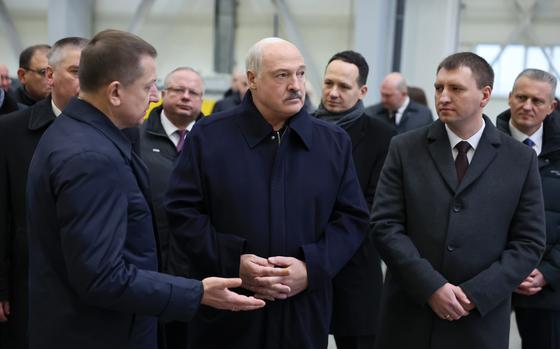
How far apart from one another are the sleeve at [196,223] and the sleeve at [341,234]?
26 cm

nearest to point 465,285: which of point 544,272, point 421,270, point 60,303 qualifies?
point 421,270

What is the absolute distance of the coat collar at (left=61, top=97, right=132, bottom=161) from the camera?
69.0 inches

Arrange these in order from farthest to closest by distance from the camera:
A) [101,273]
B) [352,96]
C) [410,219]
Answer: [352,96]
[410,219]
[101,273]

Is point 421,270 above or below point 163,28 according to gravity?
below

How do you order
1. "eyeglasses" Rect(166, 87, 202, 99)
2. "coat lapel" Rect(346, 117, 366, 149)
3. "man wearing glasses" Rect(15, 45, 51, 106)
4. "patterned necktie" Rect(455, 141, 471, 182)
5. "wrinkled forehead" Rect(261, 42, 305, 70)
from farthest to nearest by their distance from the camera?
"man wearing glasses" Rect(15, 45, 51, 106) → "eyeglasses" Rect(166, 87, 202, 99) → "coat lapel" Rect(346, 117, 366, 149) → "patterned necktie" Rect(455, 141, 471, 182) → "wrinkled forehead" Rect(261, 42, 305, 70)

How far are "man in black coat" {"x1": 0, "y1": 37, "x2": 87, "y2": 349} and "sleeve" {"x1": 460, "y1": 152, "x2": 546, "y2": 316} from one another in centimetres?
174

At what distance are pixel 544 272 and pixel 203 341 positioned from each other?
1.53 meters

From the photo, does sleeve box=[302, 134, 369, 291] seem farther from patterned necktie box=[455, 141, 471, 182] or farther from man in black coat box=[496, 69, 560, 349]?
man in black coat box=[496, 69, 560, 349]

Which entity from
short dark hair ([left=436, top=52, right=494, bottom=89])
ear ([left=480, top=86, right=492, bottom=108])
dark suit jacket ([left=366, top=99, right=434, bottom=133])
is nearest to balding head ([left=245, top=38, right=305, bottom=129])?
short dark hair ([left=436, top=52, right=494, bottom=89])

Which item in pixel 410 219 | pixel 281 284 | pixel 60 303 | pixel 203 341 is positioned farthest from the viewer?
pixel 410 219

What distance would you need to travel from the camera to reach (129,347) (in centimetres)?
179

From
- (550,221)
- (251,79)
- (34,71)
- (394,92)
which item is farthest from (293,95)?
(394,92)

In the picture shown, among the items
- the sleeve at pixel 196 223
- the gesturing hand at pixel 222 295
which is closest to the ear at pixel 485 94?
the sleeve at pixel 196 223

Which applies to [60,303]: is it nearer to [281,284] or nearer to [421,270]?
[281,284]
